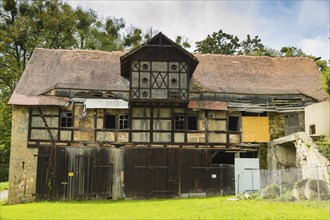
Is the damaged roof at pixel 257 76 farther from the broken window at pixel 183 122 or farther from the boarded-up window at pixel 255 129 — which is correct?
the broken window at pixel 183 122

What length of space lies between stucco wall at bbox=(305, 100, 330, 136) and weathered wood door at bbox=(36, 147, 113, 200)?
12156mm

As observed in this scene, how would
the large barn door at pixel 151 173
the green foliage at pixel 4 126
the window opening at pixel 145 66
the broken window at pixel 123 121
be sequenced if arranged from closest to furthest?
1. the large barn door at pixel 151 173
2. the window opening at pixel 145 66
3. the broken window at pixel 123 121
4. the green foliage at pixel 4 126

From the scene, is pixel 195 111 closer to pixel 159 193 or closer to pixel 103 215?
pixel 159 193

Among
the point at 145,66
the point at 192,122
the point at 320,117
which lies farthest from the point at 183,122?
the point at 320,117

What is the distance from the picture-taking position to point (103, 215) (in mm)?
18109

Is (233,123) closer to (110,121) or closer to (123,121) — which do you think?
(123,121)

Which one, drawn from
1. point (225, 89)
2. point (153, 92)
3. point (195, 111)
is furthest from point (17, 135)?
point (225, 89)

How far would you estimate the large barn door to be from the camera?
25969 millimetres

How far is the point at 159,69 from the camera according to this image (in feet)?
87.5

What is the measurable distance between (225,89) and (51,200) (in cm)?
1320

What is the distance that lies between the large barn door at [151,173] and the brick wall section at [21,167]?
570 centimetres

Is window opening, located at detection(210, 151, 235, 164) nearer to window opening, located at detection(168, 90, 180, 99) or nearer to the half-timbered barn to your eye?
the half-timbered barn

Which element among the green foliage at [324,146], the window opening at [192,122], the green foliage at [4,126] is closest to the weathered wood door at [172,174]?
the window opening at [192,122]

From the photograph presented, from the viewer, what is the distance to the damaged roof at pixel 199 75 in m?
27.2
